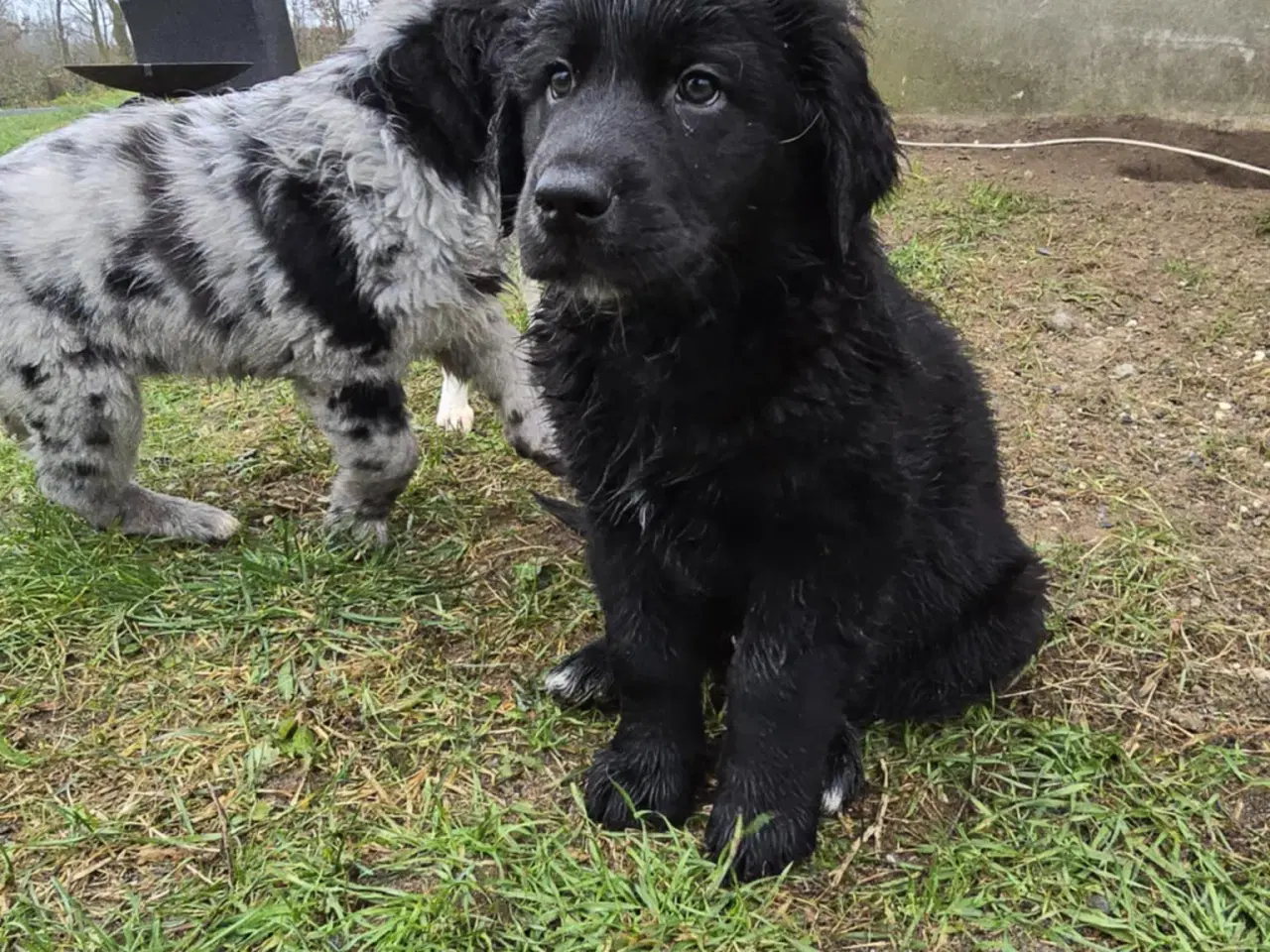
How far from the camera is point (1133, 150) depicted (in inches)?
247

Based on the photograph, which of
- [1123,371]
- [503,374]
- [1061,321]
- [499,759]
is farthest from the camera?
[1061,321]

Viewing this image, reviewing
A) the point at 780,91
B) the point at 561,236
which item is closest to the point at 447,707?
the point at 561,236

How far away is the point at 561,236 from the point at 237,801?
58.8 inches

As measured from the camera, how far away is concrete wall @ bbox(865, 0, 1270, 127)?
636 cm

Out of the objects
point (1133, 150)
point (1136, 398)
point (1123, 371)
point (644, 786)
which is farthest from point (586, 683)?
point (1133, 150)

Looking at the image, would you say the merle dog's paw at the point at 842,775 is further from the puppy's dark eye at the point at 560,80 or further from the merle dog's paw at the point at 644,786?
the puppy's dark eye at the point at 560,80

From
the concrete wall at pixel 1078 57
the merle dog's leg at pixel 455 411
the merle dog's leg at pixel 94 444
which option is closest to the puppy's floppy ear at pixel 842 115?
→ the merle dog's leg at pixel 94 444

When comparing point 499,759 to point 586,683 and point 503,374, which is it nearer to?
point 586,683

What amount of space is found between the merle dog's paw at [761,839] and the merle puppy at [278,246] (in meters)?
1.63

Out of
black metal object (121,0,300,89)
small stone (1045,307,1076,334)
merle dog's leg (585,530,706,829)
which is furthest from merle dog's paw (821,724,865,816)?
black metal object (121,0,300,89)

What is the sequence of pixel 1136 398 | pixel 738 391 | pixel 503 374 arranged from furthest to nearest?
pixel 1136 398 < pixel 503 374 < pixel 738 391

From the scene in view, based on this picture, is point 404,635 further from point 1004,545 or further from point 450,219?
point 1004,545

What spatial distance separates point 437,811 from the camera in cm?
220

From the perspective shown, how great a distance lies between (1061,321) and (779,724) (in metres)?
3.19
